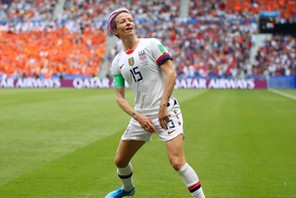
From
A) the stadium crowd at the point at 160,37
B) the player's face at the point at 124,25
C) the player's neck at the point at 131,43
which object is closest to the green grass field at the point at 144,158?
the player's neck at the point at 131,43

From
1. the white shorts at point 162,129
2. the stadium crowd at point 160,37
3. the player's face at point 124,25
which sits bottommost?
the stadium crowd at point 160,37

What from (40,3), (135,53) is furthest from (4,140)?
(40,3)

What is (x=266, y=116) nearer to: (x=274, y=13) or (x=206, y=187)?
(x=206, y=187)

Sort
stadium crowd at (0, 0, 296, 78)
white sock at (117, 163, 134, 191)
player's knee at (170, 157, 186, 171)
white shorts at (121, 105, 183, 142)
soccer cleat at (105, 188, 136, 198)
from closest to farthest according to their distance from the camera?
1. player's knee at (170, 157, 186, 171)
2. white shorts at (121, 105, 183, 142)
3. white sock at (117, 163, 134, 191)
4. soccer cleat at (105, 188, 136, 198)
5. stadium crowd at (0, 0, 296, 78)

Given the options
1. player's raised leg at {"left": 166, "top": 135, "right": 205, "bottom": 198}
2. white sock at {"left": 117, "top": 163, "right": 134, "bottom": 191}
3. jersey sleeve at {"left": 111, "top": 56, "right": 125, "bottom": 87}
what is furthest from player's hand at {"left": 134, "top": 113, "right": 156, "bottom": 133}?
white sock at {"left": 117, "top": 163, "right": 134, "bottom": 191}

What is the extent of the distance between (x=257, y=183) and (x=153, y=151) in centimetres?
347

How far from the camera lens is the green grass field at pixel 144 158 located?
7.79 meters

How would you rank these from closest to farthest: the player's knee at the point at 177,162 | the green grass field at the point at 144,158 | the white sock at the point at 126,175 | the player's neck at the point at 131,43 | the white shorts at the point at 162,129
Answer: the player's knee at the point at 177,162 < the white shorts at the point at 162,129 < the player's neck at the point at 131,43 < the white sock at the point at 126,175 < the green grass field at the point at 144,158

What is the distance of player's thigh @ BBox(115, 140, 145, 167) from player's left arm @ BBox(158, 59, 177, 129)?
59 cm

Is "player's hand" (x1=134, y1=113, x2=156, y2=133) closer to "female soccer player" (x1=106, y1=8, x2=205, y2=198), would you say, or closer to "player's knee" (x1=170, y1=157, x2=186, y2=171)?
"female soccer player" (x1=106, y1=8, x2=205, y2=198)

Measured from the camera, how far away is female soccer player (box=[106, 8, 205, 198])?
5977 millimetres

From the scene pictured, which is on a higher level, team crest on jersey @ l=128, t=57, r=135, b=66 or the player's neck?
the player's neck

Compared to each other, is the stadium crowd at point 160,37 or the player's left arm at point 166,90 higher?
the player's left arm at point 166,90

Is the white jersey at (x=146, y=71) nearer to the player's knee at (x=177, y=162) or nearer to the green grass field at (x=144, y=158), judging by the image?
the player's knee at (x=177, y=162)
